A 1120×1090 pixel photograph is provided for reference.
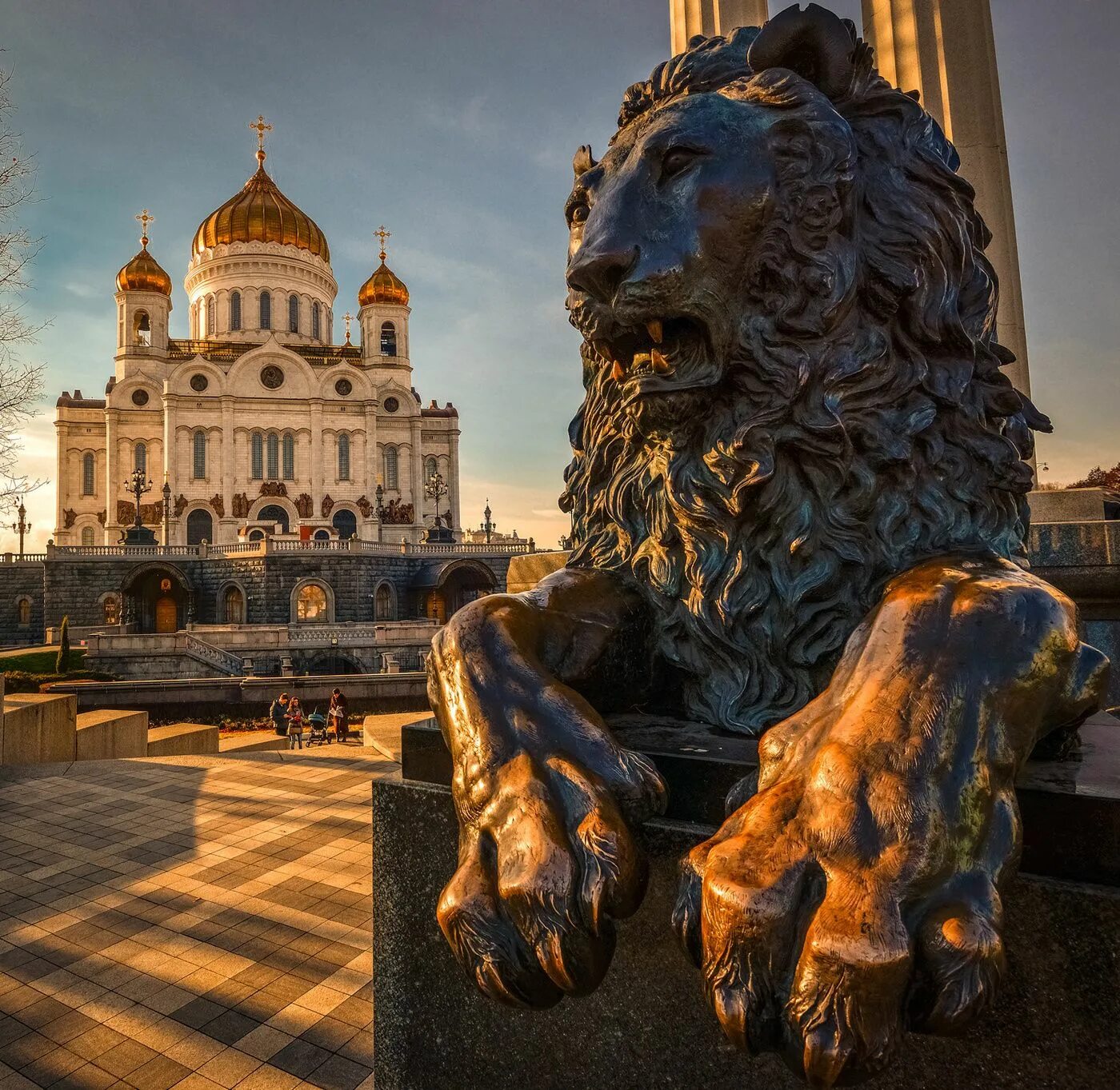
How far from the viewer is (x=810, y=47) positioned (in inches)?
70.5

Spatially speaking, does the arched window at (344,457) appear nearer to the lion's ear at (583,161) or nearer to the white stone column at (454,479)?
the white stone column at (454,479)

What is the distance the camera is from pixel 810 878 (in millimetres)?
972

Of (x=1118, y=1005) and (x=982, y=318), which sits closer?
(x=1118, y=1005)

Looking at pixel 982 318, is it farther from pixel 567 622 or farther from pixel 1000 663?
pixel 567 622

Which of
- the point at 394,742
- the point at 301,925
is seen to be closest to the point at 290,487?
the point at 394,742

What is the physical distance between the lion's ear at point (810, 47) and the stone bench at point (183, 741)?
1046 cm

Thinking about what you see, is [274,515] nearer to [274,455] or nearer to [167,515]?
[274,455]

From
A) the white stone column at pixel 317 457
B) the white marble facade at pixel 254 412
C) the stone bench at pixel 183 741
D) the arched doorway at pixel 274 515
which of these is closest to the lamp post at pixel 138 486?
the white marble facade at pixel 254 412

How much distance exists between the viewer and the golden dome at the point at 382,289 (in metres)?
54.0

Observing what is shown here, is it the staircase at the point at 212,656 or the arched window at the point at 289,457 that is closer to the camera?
the staircase at the point at 212,656

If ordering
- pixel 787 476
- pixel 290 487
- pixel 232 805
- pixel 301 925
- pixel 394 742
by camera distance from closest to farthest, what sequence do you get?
pixel 787 476
pixel 301 925
pixel 232 805
pixel 394 742
pixel 290 487

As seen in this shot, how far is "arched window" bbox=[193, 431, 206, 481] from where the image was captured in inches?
1810

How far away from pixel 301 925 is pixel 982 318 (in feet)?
13.8

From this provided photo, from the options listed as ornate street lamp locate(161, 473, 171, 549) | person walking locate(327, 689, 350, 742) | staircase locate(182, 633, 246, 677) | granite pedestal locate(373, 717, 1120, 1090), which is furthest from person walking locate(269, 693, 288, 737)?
ornate street lamp locate(161, 473, 171, 549)
